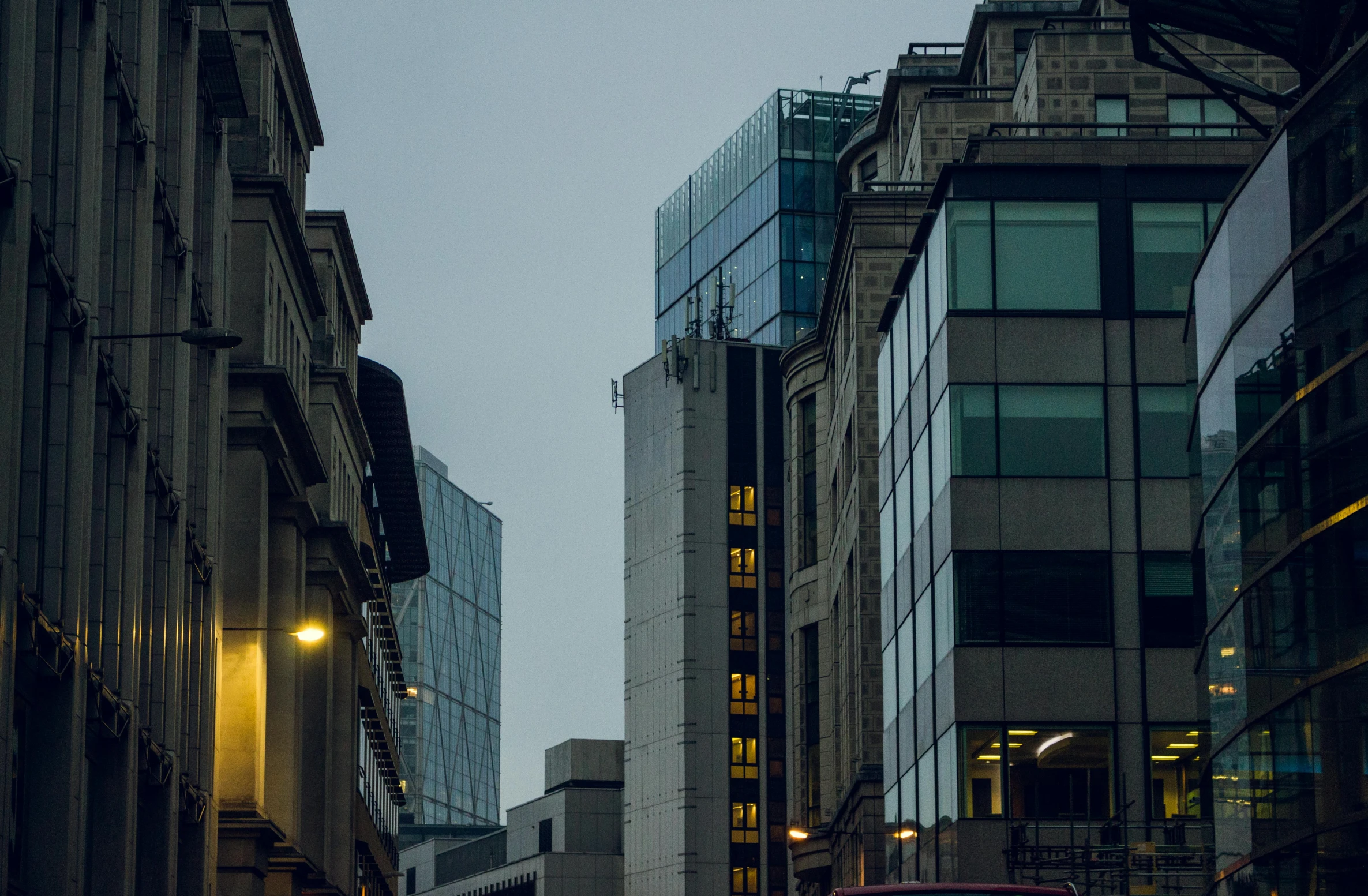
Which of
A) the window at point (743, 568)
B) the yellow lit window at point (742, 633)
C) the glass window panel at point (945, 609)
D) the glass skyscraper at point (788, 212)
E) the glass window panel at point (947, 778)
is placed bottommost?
the glass window panel at point (947, 778)

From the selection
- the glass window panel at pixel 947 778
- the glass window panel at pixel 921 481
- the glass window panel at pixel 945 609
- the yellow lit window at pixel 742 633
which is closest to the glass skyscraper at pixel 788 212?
the yellow lit window at pixel 742 633

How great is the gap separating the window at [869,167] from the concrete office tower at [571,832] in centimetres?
8608

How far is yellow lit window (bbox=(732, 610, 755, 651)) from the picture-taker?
148875 millimetres

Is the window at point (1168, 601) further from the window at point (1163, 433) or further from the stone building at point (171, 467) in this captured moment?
the stone building at point (171, 467)

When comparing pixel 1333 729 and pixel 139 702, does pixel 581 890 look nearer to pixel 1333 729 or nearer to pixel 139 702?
pixel 139 702

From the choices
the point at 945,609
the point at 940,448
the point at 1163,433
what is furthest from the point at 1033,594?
the point at 1163,433

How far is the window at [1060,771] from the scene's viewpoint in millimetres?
47344

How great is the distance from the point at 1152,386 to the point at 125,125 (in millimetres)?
24347

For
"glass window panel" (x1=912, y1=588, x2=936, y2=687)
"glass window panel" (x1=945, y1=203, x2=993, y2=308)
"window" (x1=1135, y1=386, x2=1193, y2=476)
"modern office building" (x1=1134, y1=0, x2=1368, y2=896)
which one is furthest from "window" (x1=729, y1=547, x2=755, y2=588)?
"modern office building" (x1=1134, y1=0, x2=1368, y2=896)

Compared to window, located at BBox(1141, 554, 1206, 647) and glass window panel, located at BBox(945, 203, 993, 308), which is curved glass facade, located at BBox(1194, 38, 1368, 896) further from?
glass window panel, located at BBox(945, 203, 993, 308)

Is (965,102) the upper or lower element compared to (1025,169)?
upper

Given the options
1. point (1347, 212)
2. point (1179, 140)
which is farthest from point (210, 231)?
point (1347, 212)

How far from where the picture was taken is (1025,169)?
50844 millimetres

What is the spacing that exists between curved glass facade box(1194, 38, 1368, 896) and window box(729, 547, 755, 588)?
4619 inches
